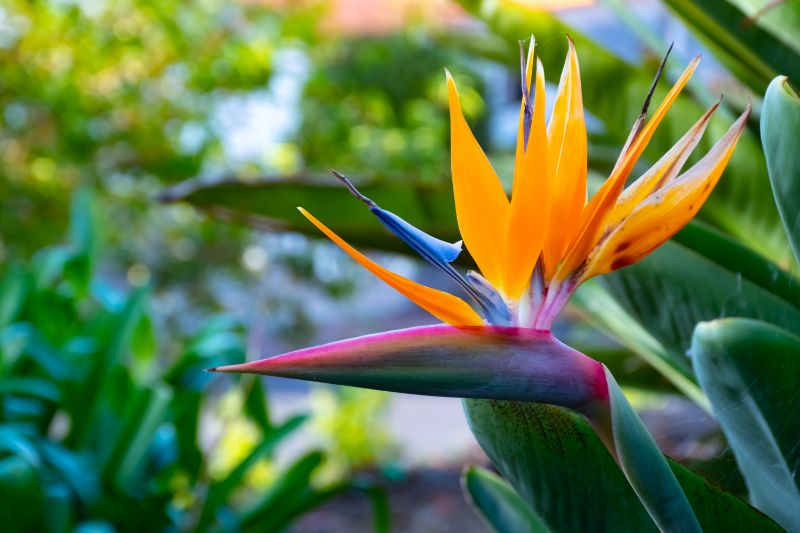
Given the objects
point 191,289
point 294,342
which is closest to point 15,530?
point 191,289

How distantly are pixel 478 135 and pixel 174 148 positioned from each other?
187 inches

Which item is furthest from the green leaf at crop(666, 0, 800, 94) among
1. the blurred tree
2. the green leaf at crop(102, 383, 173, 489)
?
the blurred tree

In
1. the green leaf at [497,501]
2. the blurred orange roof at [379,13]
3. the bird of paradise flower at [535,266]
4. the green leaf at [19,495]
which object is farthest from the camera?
the blurred orange roof at [379,13]

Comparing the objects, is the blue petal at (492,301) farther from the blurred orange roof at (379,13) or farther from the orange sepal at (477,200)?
the blurred orange roof at (379,13)

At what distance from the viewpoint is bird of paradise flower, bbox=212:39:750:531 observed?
30 cm

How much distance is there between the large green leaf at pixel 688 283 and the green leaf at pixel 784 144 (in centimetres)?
16

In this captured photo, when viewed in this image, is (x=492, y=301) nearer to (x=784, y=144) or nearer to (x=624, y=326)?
(x=784, y=144)

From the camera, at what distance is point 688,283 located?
0.54 meters

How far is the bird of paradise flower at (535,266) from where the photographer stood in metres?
0.30

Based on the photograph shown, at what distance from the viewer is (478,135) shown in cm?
716

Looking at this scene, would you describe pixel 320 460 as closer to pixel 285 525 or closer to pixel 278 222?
pixel 285 525

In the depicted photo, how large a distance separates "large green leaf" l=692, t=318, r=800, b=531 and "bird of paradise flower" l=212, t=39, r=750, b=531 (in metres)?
0.06

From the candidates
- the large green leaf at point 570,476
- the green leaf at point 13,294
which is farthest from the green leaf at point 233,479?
the large green leaf at point 570,476

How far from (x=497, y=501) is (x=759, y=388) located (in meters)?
0.16
